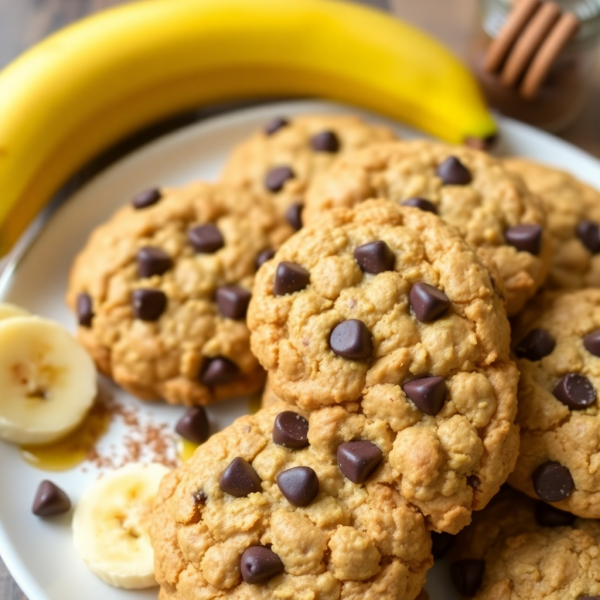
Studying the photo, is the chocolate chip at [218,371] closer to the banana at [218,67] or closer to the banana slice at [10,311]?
the banana slice at [10,311]

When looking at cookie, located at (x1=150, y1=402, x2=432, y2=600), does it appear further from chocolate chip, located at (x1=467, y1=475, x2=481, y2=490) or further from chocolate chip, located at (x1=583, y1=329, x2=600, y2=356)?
chocolate chip, located at (x1=583, y1=329, x2=600, y2=356)

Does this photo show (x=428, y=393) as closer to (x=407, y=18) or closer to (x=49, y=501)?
(x=49, y=501)

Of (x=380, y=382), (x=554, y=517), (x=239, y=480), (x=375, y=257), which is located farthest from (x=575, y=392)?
(x=239, y=480)

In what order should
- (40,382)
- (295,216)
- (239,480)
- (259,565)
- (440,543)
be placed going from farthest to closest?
(295,216) < (40,382) < (440,543) < (239,480) < (259,565)

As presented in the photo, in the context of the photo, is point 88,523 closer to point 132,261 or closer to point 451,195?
point 132,261

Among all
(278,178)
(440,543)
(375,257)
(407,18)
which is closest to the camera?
(375,257)

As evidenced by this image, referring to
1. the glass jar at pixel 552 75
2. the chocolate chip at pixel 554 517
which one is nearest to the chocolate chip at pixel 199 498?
the chocolate chip at pixel 554 517
